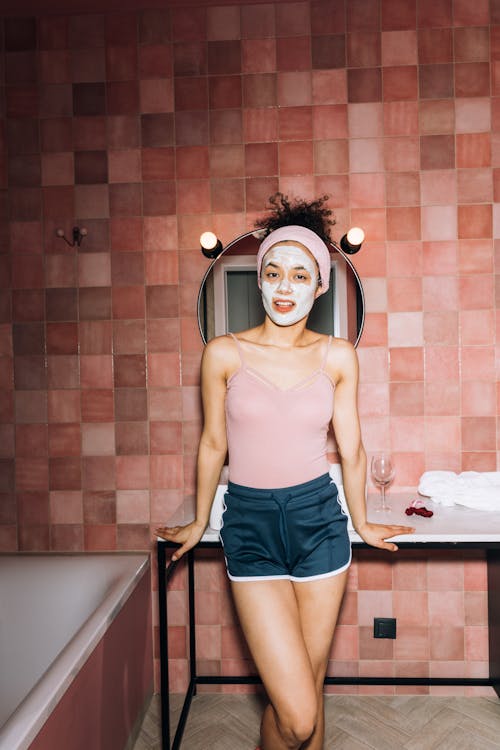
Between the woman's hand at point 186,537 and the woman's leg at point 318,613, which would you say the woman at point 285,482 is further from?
the woman's hand at point 186,537

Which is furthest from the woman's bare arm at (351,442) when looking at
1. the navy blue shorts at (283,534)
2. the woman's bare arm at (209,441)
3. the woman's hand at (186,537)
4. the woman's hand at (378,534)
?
the woman's hand at (186,537)

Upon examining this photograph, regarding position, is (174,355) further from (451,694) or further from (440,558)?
(451,694)

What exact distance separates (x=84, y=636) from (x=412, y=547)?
0.89m

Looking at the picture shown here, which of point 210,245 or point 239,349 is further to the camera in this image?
point 210,245

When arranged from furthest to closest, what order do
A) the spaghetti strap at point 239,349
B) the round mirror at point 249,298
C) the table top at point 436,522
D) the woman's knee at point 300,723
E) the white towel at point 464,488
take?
the round mirror at point 249,298
the white towel at point 464,488
the table top at point 436,522
the spaghetti strap at point 239,349
the woman's knee at point 300,723

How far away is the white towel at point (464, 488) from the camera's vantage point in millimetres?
1720

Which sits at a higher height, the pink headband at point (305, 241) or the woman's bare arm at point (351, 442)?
the pink headband at point (305, 241)

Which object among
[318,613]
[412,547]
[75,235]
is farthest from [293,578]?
[75,235]

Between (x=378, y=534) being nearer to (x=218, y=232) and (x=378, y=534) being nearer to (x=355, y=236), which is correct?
(x=355, y=236)

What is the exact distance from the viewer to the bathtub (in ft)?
4.50

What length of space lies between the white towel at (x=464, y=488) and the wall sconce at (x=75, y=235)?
1526mm

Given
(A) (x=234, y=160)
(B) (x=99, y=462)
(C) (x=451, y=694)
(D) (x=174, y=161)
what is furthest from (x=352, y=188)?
(C) (x=451, y=694)

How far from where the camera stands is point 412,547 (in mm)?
1514

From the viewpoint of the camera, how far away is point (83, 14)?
81.4 inches
